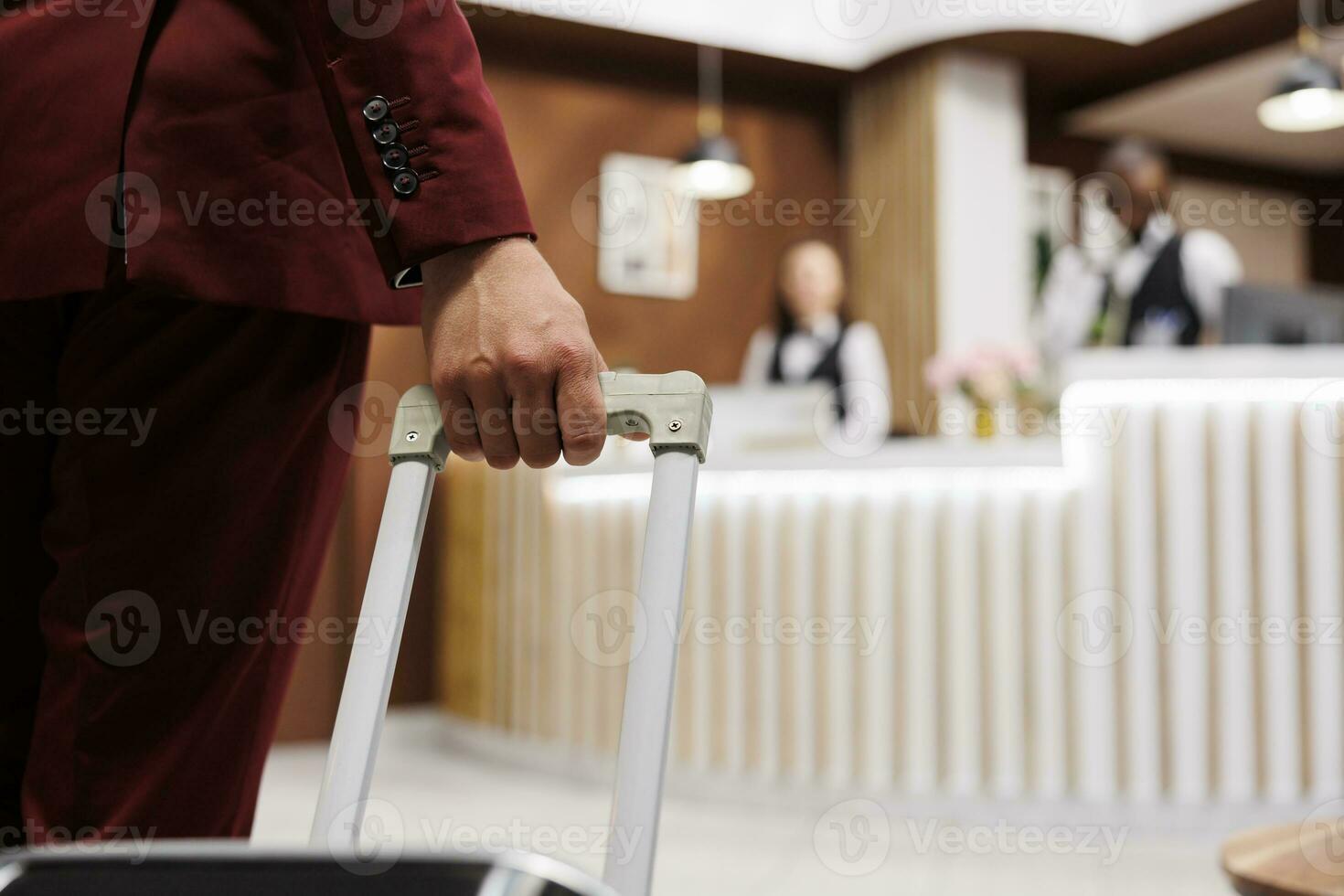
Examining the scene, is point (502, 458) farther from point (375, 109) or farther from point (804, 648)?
point (804, 648)

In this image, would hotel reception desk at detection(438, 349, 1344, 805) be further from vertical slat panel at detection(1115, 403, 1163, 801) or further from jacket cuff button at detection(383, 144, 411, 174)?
jacket cuff button at detection(383, 144, 411, 174)

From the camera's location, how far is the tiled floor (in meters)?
2.16

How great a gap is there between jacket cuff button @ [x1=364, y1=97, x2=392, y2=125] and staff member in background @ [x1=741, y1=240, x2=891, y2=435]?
11.1 ft

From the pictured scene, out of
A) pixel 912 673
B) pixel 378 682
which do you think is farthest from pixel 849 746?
pixel 378 682

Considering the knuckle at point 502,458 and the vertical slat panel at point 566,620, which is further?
the vertical slat panel at point 566,620

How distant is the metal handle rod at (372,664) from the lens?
589 mm

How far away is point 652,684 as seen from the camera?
1.93 feet

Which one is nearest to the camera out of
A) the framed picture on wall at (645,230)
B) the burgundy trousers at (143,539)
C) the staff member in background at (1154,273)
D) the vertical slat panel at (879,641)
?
the burgundy trousers at (143,539)

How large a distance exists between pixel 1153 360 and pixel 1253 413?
226 mm

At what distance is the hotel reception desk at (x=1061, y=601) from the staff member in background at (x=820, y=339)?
4.58 ft

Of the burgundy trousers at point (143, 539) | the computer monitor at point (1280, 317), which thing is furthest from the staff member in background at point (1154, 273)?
the burgundy trousers at point (143, 539)

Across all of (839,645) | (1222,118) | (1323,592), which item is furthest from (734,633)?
(1222,118)

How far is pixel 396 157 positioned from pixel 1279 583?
7.45 ft

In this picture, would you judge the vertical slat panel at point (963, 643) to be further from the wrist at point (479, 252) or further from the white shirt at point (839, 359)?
the wrist at point (479, 252)
